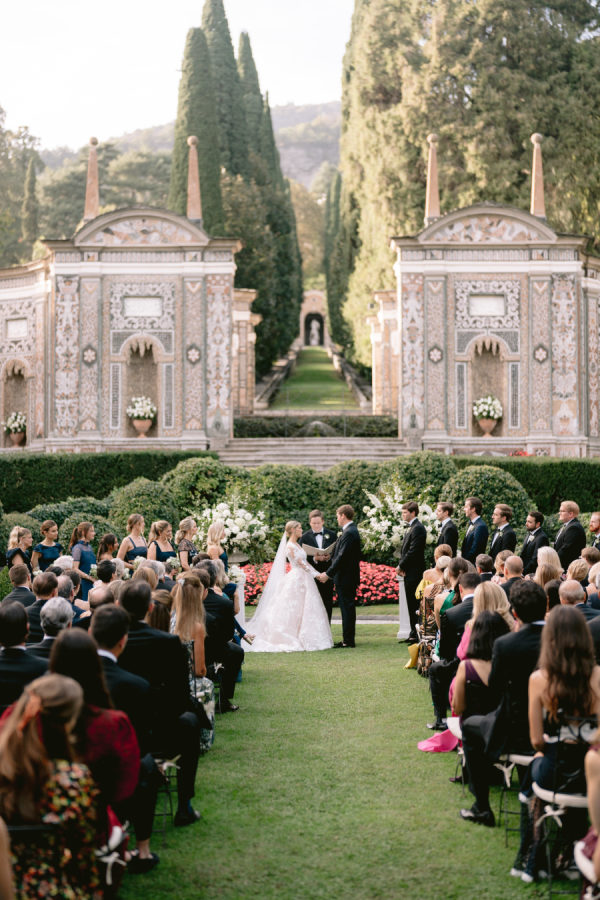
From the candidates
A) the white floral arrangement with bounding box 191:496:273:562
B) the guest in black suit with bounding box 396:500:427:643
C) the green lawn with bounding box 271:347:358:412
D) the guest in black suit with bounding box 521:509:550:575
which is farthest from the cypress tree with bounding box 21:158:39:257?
the guest in black suit with bounding box 521:509:550:575

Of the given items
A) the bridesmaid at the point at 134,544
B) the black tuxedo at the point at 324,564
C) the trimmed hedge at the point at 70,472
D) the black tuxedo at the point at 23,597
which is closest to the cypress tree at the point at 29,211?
the trimmed hedge at the point at 70,472

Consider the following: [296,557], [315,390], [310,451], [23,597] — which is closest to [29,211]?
[315,390]

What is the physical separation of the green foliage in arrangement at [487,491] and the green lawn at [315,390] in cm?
1963

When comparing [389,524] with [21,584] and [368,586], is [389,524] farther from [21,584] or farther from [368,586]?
[21,584]

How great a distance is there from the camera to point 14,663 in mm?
5539

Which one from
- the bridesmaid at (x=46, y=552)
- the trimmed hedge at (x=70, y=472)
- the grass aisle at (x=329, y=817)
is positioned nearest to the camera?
the grass aisle at (x=329, y=817)

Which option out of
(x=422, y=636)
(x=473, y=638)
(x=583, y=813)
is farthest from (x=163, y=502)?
(x=583, y=813)

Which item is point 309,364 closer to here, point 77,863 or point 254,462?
point 254,462

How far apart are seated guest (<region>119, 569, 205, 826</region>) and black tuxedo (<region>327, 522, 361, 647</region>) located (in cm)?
707

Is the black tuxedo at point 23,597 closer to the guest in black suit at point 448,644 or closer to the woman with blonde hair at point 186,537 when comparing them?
the woman with blonde hair at point 186,537

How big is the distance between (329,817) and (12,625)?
2379 mm

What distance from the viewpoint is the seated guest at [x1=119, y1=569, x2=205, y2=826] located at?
6207 millimetres

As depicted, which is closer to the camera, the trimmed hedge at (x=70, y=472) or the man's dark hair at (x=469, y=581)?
the man's dark hair at (x=469, y=581)

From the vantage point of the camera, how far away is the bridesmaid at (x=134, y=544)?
12.2 meters
